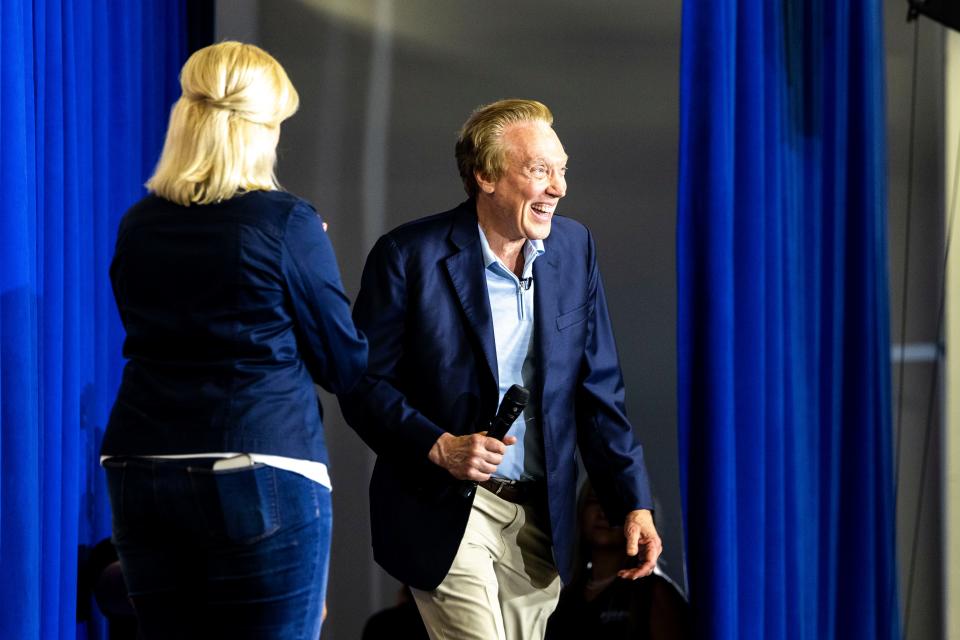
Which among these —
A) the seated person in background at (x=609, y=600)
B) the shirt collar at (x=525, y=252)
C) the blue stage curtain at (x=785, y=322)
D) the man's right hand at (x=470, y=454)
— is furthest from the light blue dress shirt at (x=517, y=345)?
the seated person in background at (x=609, y=600)

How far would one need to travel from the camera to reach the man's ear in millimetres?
2156

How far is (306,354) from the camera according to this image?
160 cm

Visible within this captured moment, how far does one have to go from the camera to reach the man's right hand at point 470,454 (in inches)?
74.9

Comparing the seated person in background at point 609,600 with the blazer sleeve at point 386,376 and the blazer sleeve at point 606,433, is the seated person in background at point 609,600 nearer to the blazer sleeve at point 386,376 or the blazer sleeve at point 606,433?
the blazer sleeve at point 606,433

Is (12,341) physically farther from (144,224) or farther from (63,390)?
(144,224)

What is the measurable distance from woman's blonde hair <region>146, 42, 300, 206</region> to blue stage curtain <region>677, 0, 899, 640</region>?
1137 millimetres

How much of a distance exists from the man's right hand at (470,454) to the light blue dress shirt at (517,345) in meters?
0.12

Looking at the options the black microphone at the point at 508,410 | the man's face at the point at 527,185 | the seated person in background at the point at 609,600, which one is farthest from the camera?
the seated person in background at the point at 609,600

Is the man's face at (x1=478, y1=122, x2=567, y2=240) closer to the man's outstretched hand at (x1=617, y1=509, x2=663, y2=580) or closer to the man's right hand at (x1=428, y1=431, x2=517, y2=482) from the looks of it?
the man's right hand at (x1=428, y1=431, x2=517, y2=482)

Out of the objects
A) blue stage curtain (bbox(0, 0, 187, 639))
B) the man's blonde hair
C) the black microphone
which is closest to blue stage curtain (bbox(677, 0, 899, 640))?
the man's blonde hair

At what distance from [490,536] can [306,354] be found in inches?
25.5

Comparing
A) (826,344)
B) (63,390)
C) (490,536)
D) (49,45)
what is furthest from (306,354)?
(826,344)

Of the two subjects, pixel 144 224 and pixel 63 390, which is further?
pixel 63 390

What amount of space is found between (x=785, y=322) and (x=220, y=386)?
1.57 m
